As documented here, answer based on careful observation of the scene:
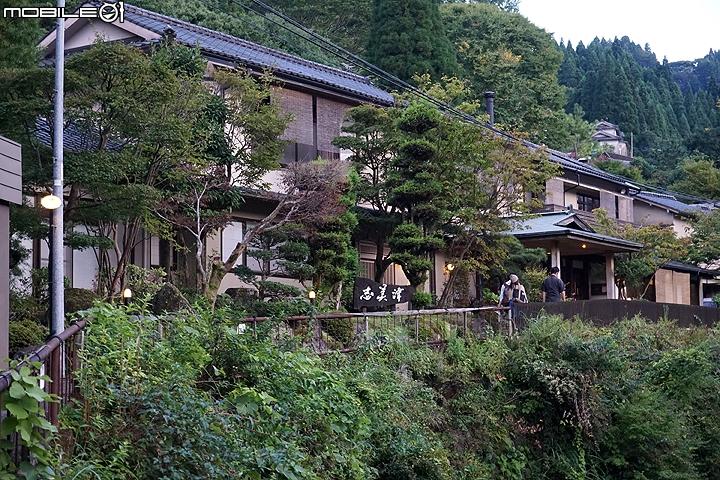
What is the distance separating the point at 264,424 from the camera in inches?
361

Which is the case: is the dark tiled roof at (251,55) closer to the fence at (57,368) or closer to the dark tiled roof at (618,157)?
the fence at (57,368)

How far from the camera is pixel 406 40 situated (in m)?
44.2

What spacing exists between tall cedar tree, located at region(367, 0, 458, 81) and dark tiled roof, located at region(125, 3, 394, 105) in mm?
12252

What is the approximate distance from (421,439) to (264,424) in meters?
4.97

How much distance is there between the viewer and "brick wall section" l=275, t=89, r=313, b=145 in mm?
26781

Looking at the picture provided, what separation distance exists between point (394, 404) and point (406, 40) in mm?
32662

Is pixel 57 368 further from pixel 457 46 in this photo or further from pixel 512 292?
pixel 457 46

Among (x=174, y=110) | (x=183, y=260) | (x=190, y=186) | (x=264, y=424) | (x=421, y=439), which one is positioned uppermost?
(x=174, y=110)

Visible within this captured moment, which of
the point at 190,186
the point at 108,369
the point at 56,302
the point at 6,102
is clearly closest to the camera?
the point at 108,369

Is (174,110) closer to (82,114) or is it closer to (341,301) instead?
(82,114)

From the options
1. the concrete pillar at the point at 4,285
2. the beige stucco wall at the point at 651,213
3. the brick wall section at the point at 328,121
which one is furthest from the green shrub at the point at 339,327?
the beige stucco wall at the point at 651,213

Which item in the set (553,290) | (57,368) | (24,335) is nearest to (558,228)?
(553,290)

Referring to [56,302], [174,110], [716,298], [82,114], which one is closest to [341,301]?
[174,110]

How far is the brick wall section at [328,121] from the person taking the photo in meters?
27.9
